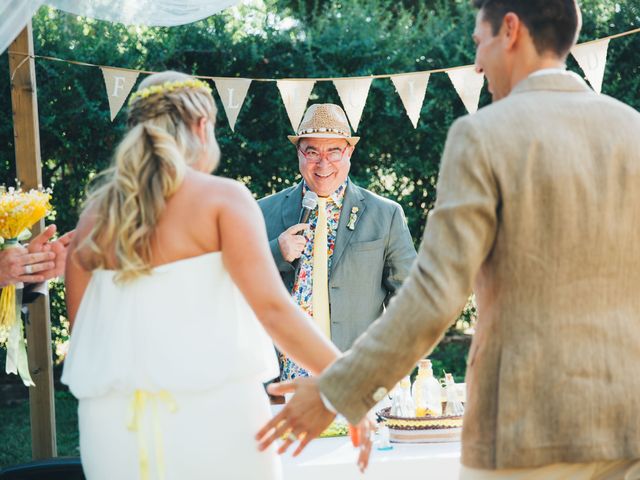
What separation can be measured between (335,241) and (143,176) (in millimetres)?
2244

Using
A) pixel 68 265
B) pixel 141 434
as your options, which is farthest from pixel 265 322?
pixel 68 265

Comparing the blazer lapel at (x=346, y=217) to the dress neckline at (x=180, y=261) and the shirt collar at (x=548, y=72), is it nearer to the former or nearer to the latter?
the dress neckline at (x=180, y=261)

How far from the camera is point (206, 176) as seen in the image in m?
2.20

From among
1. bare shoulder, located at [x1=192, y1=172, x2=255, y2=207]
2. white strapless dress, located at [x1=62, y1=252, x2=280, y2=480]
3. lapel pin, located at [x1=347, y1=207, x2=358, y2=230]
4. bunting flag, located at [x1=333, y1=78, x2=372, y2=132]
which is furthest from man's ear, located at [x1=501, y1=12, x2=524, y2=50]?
bunting flag, located at [x1=333, y1=78, x2=372, y2=132]

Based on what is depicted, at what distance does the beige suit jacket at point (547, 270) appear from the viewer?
73.2 inches

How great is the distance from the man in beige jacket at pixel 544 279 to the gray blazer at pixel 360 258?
2279 millimetres

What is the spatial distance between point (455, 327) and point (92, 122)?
12.5 ft

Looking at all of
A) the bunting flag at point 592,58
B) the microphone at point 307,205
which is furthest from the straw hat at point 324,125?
the bunting flag at point 592,58

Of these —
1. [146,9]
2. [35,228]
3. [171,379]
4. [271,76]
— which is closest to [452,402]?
[171,379]

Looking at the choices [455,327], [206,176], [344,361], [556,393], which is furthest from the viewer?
[455,327]

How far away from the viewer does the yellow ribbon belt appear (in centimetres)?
211

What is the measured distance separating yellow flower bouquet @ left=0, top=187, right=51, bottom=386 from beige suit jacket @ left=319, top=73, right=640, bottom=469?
1836mm

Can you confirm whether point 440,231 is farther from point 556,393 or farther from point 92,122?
point 92,122

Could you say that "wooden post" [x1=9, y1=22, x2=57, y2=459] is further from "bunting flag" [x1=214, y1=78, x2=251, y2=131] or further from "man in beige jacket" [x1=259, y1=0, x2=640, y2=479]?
"man in beige jacket" [x1=259, y1=0, x2=640, y2=479]
